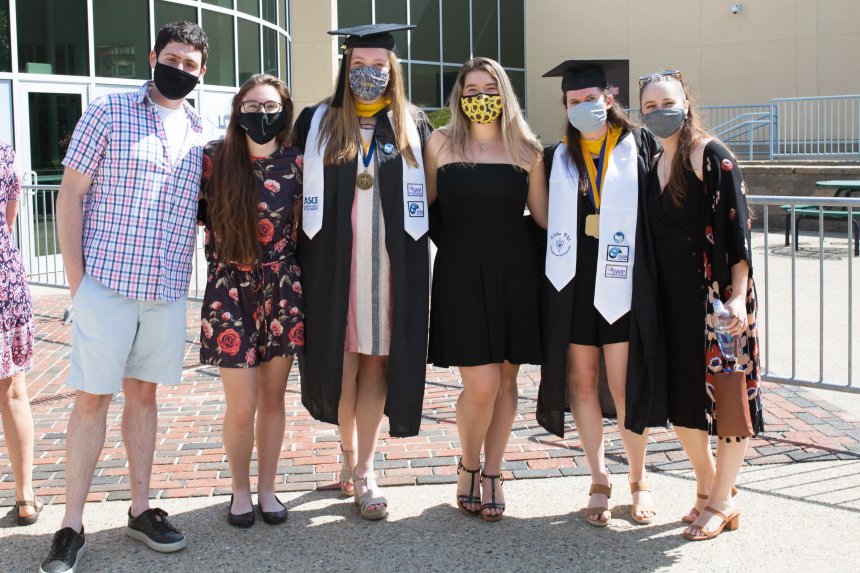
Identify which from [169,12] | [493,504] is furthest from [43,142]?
[493,504]

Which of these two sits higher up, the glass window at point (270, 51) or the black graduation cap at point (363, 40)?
the glass window at point (270, 51)

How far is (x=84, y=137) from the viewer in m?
3.85

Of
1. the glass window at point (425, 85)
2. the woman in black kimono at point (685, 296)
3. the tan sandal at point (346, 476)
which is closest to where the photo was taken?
the woman in black kimono at point (685, 296)

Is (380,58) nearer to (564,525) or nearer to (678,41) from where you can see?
(564,525)

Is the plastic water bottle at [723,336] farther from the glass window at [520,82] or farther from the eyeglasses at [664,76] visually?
the glass window at [520,82]

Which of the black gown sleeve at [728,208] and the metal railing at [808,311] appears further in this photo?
the metal railing at [808,311]

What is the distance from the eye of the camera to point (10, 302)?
169 inches

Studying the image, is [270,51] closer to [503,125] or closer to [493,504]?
[503,125]

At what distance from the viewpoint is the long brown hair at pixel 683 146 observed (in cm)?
405

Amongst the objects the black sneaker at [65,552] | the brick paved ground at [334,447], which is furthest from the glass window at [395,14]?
the black sneaker at [65,552]

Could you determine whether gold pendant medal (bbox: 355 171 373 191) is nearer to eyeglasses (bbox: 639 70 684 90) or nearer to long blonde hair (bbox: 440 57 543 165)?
long blonde hair (bbox: 440 57 543 165)

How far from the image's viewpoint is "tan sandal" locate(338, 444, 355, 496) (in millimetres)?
4734

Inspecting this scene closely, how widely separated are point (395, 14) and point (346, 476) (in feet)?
69.1

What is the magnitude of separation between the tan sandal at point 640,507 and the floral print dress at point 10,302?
2.92 meters
